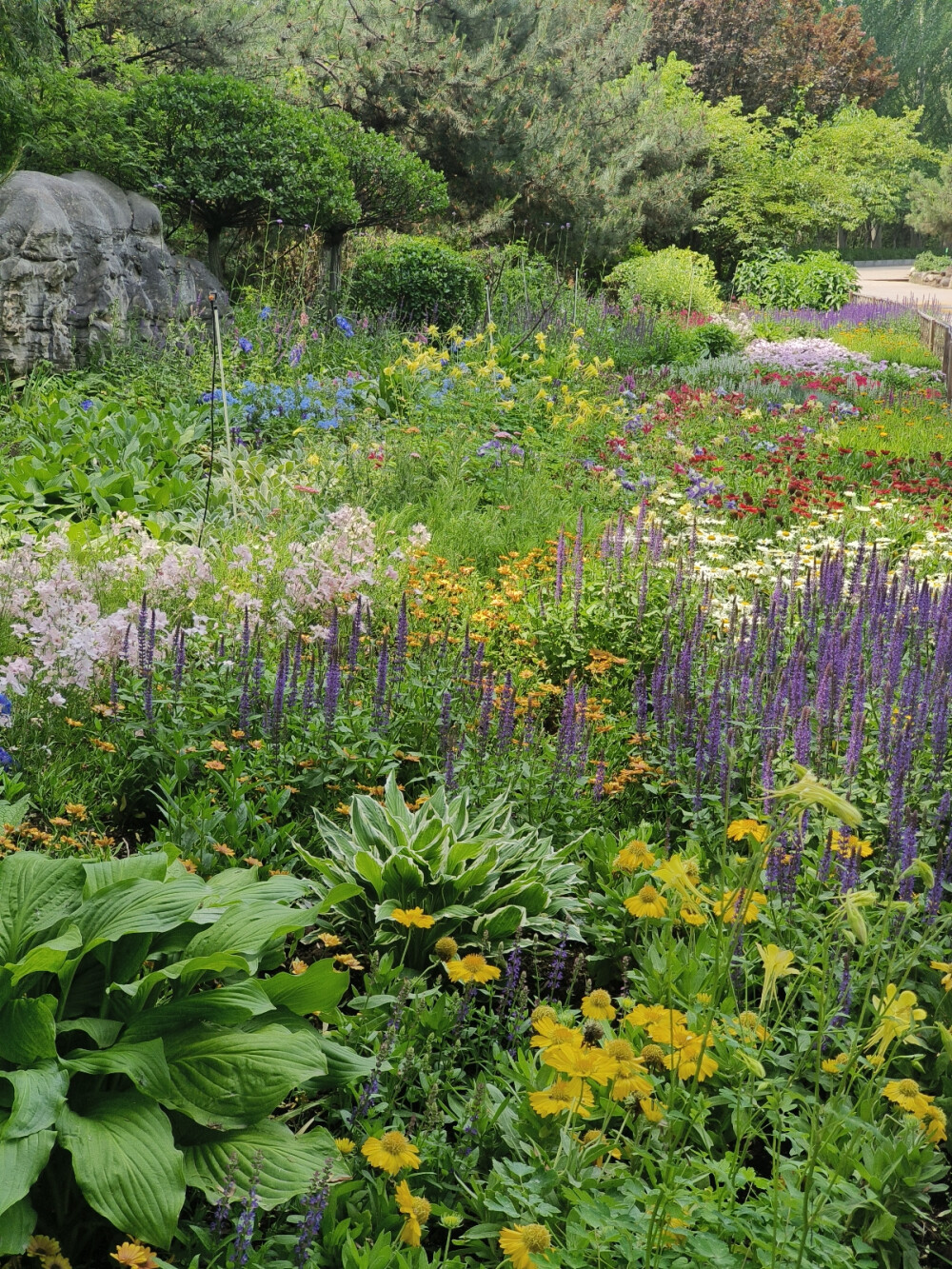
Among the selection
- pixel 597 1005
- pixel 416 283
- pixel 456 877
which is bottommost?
pixel 456 877

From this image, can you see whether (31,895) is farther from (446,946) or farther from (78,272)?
(78,272)

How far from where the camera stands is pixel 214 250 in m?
11.5

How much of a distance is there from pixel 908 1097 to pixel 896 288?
34146 mm

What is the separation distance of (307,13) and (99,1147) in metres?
17.1

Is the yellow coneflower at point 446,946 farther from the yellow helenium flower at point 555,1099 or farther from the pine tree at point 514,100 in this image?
the pine tree at point 514,100

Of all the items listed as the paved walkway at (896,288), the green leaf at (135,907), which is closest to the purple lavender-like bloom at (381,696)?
the green leaf at (135,907)

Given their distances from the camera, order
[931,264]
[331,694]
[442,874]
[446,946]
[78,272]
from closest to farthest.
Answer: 1. [446,946]
2. [442,874]
3. [331,694]
4. [78,272]
5. [931,264]

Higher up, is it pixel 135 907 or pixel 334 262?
pixel 334 262

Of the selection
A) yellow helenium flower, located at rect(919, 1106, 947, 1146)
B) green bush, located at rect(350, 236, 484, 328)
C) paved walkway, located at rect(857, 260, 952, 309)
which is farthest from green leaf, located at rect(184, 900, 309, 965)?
paved walkway, located at rect(857, 260, 952, 309)

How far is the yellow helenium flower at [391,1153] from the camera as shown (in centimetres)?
167

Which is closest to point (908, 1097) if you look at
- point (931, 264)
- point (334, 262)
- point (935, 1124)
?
point (935, 1124)

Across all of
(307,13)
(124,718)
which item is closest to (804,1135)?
(124,718)

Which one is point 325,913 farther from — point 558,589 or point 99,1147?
point 558,589

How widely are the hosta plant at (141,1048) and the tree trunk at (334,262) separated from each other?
10.1m
